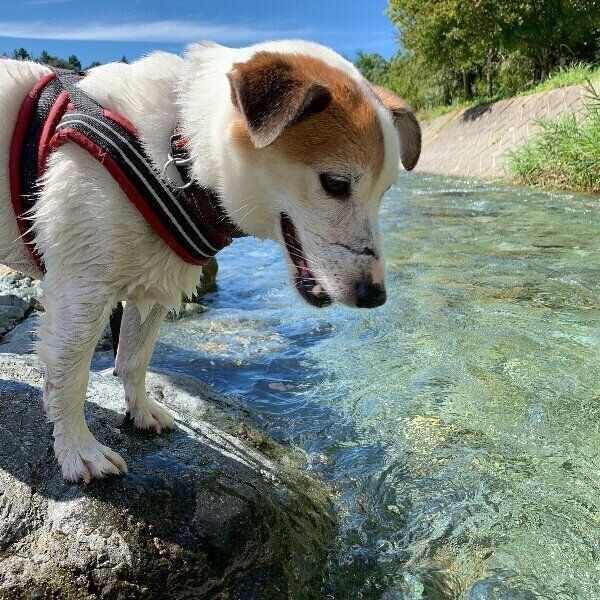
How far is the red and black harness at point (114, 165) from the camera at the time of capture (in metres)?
2.19

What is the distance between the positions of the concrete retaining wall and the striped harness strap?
45.4 ft

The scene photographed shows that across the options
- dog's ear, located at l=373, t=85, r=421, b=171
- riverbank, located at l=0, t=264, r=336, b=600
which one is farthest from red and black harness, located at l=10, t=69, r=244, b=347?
dog's ear, located at l=373, t=85, r=421, b=171

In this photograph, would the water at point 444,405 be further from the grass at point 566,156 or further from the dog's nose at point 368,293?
the grass at point 566,156

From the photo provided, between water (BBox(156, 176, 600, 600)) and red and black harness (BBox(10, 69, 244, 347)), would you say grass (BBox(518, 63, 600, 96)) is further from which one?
red and black harness (BBox(10, 69, 244, 347))

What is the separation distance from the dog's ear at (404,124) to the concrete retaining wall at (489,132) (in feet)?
42.4

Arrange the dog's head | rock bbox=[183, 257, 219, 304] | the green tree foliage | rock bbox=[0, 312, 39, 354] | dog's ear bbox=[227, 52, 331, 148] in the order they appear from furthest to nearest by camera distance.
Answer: the green tree foliage
rock bbox=[183, 257, 219, 304]
rock bbox=[0, 312, 39, 354]
the dog's head
dog's ear bbox=[227, 52, 331, 148]

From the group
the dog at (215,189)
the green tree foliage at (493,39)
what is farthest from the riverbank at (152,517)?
the green tree foliage at (493,39)

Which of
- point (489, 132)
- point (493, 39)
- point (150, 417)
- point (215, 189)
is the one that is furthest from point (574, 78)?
point (150, 417)

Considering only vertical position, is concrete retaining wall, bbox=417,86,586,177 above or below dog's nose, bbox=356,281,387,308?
below

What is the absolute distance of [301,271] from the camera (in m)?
2.40

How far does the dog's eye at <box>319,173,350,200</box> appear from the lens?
2.20 m

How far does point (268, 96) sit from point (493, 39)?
24556 mm

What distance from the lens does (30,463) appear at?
238cm

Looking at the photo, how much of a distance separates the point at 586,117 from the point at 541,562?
1175 cm
